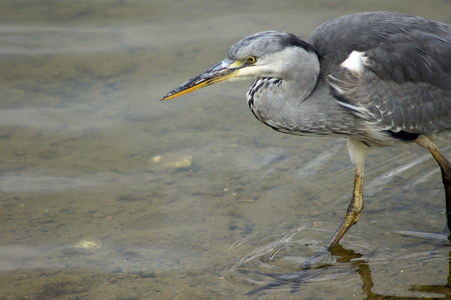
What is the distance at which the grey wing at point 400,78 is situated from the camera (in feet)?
14.5

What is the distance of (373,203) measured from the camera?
538cm

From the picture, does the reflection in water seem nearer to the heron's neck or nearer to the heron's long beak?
the heron's neck

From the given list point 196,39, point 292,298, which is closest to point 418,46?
point 292,298

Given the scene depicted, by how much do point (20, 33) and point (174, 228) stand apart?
452 centimetres

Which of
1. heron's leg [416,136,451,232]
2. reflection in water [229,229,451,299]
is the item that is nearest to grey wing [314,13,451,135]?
heron's leg [416,136,451,232]

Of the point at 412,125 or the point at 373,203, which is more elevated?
the point at 412,125

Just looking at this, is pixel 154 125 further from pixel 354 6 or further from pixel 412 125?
pixel 354 6

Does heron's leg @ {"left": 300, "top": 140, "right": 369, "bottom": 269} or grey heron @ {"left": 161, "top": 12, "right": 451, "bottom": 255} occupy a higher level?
grey heron @ {"left": 161, "top": 12, "right": 451, "bottom": 255}

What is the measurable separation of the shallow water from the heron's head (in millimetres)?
1528

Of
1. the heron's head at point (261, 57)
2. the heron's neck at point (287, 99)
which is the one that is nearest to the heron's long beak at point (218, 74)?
the heron's head at point (261, 57)

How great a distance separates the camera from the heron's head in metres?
4.14

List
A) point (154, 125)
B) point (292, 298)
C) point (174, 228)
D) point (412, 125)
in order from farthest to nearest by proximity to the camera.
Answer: point (154, 125), point (174, 228), point (412, 125), point (292, 298)

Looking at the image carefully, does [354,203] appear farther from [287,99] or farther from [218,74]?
[218,74]

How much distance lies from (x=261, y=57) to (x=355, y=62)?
2.54 feet
